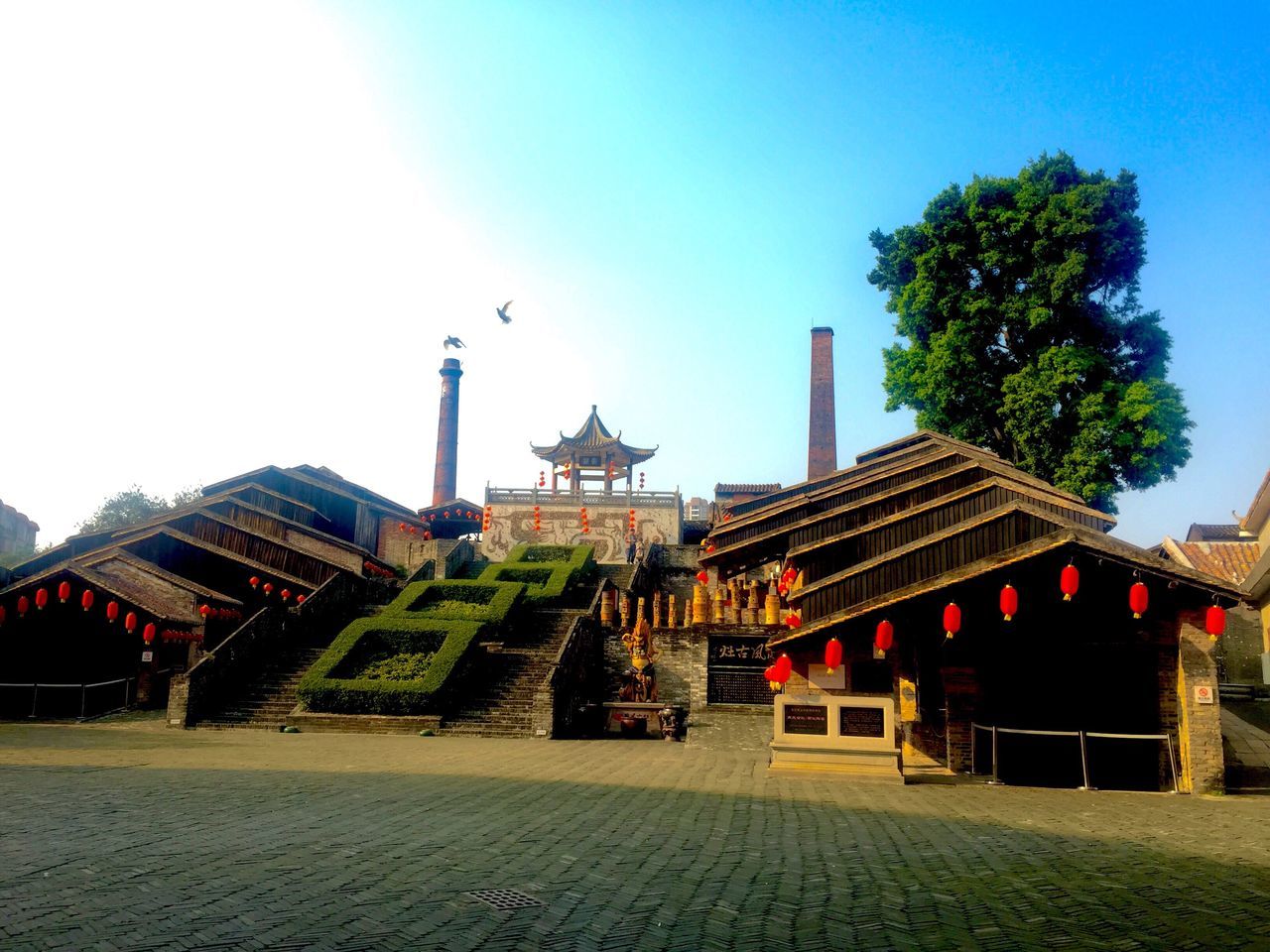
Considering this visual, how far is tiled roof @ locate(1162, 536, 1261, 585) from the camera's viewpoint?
32.2m

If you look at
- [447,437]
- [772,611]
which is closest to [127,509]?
[447,437]

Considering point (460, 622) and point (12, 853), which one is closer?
point (12, 853)

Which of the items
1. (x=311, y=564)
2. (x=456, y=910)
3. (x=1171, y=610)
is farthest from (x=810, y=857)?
(x=311, y=564)

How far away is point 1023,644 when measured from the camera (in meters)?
16.5

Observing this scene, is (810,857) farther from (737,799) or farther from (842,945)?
(737,799)

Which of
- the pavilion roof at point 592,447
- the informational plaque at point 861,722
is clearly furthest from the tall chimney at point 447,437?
the informational plaque at point 861,722

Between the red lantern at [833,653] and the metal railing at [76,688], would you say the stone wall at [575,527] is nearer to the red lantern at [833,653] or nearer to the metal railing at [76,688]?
the metal railing at [76,688]

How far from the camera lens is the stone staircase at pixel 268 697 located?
22.6 meters

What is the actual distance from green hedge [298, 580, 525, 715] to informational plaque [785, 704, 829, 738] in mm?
10125

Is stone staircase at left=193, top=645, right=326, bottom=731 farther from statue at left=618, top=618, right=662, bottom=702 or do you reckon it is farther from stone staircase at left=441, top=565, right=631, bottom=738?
statue at left=618, top=618, right=662, bottom=702

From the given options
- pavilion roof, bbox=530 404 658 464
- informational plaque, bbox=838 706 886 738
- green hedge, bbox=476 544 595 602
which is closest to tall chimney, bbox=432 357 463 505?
pavilion roof, bbox=530 404 658 464

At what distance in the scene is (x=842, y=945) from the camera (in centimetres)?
618

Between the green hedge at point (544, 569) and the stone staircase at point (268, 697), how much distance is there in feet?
21.9

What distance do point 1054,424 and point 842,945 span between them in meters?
24.9
